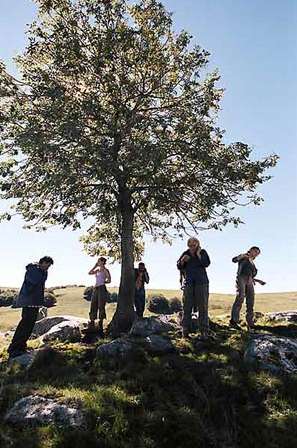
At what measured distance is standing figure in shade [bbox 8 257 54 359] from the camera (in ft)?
50.3

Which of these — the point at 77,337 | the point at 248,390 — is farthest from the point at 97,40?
the point at 248,390

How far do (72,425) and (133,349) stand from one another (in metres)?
4.77

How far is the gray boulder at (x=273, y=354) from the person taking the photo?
1219 cm

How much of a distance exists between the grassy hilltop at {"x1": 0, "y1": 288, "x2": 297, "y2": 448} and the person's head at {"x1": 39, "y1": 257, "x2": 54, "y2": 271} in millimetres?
2868

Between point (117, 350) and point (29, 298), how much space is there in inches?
148

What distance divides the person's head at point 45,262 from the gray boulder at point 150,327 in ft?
12.5

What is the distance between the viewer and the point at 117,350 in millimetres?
13609

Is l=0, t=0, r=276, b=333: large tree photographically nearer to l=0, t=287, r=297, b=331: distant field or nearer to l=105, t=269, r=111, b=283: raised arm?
l=105, t=269, r=111, b=283: raised arm

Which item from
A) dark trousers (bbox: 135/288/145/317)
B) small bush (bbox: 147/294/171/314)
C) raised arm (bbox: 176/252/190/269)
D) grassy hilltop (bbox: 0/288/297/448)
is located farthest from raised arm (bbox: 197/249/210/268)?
small bush (bbox: 147/294/171/314)

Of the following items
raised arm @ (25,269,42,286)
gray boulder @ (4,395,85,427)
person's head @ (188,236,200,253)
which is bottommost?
gray boulder @ (4,395,85,427)

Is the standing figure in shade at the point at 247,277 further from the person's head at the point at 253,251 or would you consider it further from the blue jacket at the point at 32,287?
the blue jacket at the point at 32,287

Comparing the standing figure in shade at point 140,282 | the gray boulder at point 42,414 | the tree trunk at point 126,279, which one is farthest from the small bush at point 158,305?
the gray boulder at point 42,414

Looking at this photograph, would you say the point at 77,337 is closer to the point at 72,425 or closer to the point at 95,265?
the point at 95,265

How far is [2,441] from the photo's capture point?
28.2 ft
